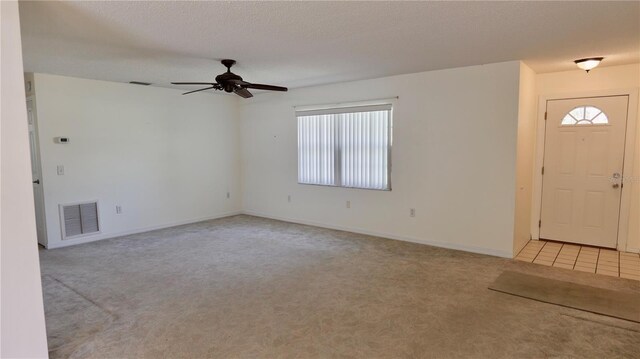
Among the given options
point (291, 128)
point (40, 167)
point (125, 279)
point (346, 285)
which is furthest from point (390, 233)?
point (40, 167)

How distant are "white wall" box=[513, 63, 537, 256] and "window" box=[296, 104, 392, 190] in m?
1.65

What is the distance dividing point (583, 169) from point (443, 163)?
→ 187 cm

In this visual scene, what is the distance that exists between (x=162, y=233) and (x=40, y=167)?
183cm

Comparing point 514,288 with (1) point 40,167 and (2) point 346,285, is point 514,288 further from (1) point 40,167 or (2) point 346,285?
(1) point 40,167

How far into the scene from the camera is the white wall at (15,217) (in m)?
2.04

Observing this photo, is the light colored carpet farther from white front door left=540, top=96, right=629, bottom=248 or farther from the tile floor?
white front door left=540, top=96, right=629, bottom=248

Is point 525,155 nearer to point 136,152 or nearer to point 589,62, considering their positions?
point 589,62

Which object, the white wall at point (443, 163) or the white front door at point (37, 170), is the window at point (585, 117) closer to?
the white wall at point (443, 163)

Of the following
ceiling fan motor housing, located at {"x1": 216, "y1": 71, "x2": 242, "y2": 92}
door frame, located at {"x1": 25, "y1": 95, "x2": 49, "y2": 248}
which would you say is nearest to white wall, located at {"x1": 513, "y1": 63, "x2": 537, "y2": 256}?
ceiling fan motor housing, located at {"x1": 216, "y1": 71, "x2": 242, "y2": 92}

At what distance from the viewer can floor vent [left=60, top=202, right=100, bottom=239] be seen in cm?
504

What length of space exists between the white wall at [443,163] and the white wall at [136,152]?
1768mm

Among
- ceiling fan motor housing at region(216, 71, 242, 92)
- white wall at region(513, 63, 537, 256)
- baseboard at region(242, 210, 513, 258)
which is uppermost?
ceiling fan motor housing at region(216, 71, 242, 92)

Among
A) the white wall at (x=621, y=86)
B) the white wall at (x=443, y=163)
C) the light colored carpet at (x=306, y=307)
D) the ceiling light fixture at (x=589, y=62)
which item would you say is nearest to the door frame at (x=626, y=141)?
the white wall at (x=621, y=86)

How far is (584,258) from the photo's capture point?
4363 millimetres
